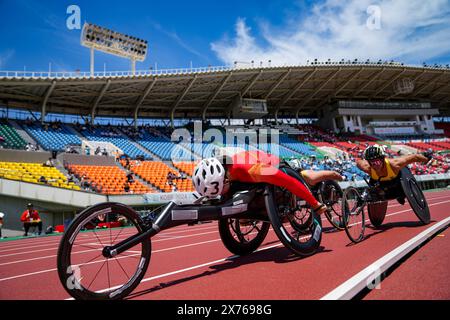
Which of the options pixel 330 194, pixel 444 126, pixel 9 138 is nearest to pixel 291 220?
pixel 330 194

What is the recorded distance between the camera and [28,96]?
28219 millimetres

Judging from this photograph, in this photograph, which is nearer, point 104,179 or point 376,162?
point 376,162

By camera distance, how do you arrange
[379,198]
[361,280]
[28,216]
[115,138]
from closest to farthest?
[361,280] < [379,198] < [28,216] < [115,138]

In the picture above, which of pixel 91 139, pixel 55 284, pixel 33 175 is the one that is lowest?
pixel 55 284

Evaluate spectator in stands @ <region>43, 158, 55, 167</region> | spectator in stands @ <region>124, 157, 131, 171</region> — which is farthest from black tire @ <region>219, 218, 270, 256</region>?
spectator in stands @ <region>124, 157, 131, 171</region>

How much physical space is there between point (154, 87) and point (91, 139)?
8021 millimetres

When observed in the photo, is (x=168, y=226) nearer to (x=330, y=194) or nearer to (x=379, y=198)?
(x=330, y=194)

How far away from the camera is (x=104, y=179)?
20.3 m

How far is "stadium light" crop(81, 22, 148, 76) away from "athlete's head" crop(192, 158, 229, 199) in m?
28.9

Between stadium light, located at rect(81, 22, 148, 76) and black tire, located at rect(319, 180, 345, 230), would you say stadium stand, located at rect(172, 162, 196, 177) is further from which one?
black tire, located at rect(319, 180, 345, 230)

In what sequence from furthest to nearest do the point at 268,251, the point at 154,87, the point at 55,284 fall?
the point at 154,87, the point at 268,251, the point at 55,284

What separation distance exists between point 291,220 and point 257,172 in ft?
3.29
